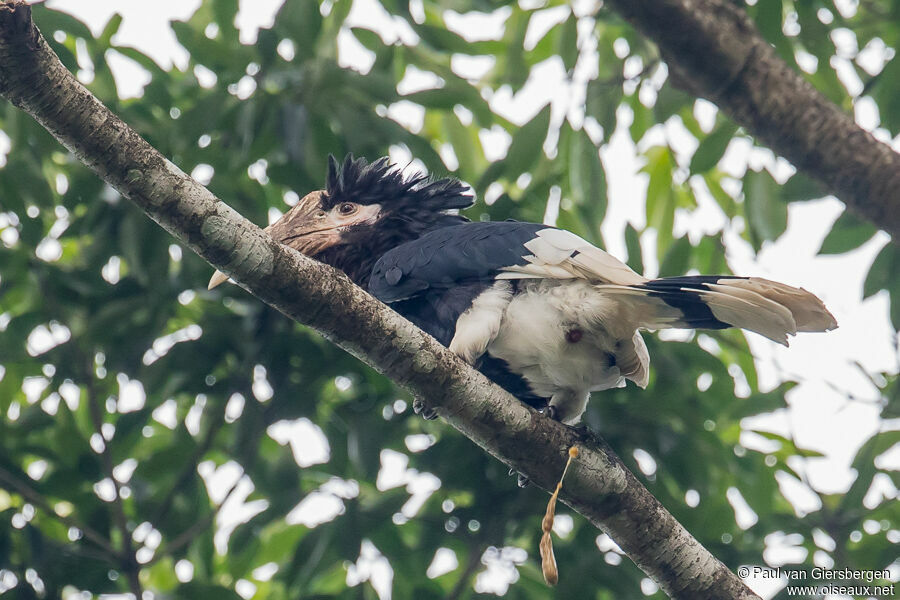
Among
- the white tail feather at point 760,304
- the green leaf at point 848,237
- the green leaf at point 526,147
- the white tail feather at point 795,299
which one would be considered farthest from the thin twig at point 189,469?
the green leaf at point 848,237

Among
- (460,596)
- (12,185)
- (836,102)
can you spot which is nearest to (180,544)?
(460,596)

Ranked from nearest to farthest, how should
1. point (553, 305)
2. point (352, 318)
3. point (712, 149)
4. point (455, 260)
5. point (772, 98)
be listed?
1. point (352, 318)
2. point (553, 305)
3. point (455, 260)
4. point (772, 98)
5. point (712, 149)

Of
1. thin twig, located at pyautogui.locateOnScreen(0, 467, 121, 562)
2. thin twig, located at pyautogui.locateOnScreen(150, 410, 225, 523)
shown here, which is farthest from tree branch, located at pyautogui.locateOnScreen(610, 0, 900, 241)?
thin twig, located at pyautogui.locateOnScreen(0, 467, 121, 562)

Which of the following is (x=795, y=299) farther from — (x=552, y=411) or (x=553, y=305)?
(x=552, y=411)

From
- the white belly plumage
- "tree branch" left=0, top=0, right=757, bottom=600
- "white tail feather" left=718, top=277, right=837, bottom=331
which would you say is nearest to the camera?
"tree branch" left=0, top=0, right=757, bottom=600

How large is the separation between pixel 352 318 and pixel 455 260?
0.95 meters

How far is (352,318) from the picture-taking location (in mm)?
2703

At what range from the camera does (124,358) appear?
13.4ft

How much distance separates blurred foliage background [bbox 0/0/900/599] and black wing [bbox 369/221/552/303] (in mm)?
573

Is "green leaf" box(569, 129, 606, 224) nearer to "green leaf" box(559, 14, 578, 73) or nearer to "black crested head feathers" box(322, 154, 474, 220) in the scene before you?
"green leaf" box(559, 14, 578, 73)

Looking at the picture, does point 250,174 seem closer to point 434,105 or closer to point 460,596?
point 434,105

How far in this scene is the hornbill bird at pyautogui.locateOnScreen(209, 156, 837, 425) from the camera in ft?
10.4

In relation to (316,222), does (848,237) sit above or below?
above
